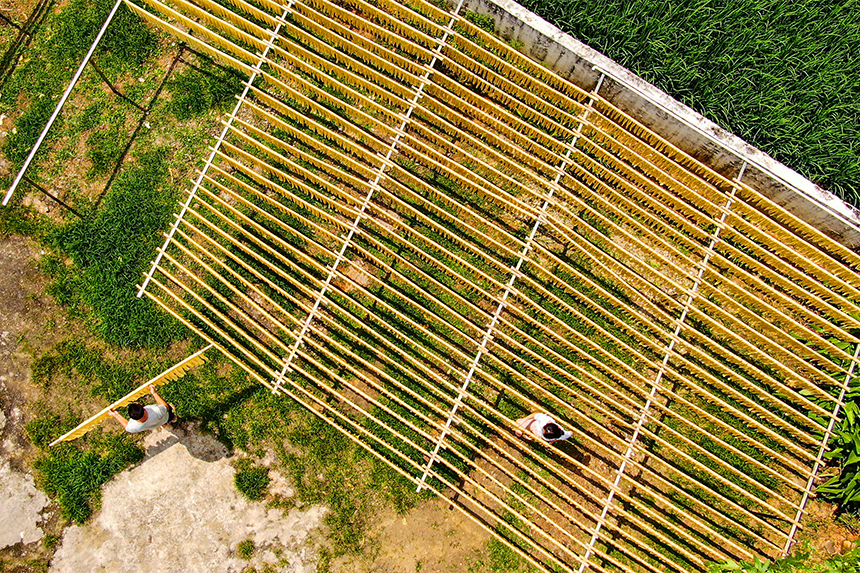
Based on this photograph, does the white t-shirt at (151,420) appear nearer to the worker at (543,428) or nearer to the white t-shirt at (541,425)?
the worker at (543,428)

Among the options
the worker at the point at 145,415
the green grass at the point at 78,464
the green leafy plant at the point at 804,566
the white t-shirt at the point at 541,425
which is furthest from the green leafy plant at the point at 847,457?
the green grass at the point at 78,464

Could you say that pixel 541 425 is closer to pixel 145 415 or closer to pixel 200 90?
pixel 145 415

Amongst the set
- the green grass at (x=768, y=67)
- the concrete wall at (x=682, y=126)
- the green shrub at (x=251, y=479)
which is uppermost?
the green grass at (x=768, y=67)

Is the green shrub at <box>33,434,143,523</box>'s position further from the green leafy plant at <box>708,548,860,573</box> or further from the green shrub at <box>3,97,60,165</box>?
the green leafy plant at <box>708,548,860,573</box>

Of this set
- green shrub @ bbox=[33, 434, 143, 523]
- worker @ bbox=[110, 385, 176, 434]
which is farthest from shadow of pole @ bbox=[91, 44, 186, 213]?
green shrub @ bbox=[33, 434, 143, 523]

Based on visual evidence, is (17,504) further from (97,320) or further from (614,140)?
(614,140)

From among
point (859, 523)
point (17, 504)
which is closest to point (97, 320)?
point (17, 504)
